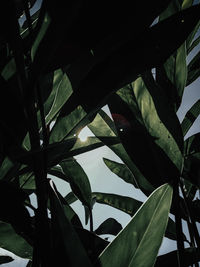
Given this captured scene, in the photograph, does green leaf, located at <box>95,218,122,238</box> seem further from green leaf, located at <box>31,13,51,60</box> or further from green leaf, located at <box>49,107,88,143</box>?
green leaf, located at <box>31,13,51,60</box>

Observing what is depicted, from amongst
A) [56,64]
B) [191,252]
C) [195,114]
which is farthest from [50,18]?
[195,114]

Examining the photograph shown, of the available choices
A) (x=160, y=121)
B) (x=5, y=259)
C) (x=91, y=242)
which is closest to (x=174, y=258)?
(x=91, y=242)

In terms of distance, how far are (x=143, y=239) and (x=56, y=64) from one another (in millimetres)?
288

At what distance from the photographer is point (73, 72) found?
43 centimetres

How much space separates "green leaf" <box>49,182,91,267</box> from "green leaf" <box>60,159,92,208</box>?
1.49ft

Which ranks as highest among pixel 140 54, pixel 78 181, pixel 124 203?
pixel 140 54

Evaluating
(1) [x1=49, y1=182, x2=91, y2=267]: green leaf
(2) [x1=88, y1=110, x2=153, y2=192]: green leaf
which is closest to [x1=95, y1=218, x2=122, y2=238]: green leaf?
(2) [x1=88, y1=110, x2=153, y2=192]: green leaf

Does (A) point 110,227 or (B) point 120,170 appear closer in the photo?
(B) point 120,170

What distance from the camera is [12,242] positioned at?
49cm

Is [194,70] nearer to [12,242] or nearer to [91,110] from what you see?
[91,110]

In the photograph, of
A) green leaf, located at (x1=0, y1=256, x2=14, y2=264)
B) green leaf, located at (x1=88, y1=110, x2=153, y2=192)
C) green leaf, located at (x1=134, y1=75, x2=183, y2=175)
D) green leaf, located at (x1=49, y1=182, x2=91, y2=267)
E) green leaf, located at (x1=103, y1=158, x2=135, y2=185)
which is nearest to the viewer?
green leaf, located at (x1=49, y1=182, x2=91, y2=267)

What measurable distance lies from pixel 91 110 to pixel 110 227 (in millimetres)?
710

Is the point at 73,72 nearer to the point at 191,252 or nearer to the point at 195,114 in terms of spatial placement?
the point at 191,252

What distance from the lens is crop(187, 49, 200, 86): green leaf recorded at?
0.81 metres
